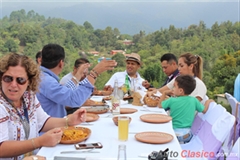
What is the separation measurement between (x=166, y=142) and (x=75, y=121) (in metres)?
0.66

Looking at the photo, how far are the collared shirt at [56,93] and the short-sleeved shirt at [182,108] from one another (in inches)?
34.7

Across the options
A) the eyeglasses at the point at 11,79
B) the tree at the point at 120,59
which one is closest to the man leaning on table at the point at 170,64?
the eyeglasses at the point at 11,79

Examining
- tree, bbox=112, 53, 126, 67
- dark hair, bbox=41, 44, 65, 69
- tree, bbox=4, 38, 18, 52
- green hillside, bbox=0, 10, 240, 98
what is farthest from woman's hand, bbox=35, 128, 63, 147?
tree, bbox=4, 38, 18, 52

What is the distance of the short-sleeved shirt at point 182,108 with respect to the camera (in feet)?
8.06

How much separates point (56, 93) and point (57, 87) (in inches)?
1.9

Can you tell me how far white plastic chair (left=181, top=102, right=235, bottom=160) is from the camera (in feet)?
6.37

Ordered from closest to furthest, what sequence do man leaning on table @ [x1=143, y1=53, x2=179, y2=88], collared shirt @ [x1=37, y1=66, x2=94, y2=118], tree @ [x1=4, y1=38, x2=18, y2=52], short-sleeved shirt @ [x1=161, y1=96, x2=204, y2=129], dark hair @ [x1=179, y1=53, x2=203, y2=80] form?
collared shirt @ [x1=37, y1=66, x2=94, y2=118]
short-sleeved shirt @ [x1=161, y1=96, x2=204, y2=129]
dark hair @ [x1=179, y1=53, x2=203, y2=80]
man leaning on table @ [x1=143, y1=53, x2=179, y2=88]
tree @ [x1=4, y1=38, x2=18, y2=52]

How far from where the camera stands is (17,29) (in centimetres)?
1460

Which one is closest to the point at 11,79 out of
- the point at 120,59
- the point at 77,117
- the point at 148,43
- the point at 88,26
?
the point at 77,117

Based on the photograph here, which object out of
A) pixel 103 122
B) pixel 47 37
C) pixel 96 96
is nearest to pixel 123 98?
pixel 96 96

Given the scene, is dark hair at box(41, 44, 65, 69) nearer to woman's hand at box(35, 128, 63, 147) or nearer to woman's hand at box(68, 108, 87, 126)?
woman's hand at box(68, 108, 87, 126)

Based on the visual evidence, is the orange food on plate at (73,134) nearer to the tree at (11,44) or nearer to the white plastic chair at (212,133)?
the white plastic chair at (212,133)

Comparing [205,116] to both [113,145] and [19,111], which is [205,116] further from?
[19,111]

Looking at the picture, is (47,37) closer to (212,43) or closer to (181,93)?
(212,43)
